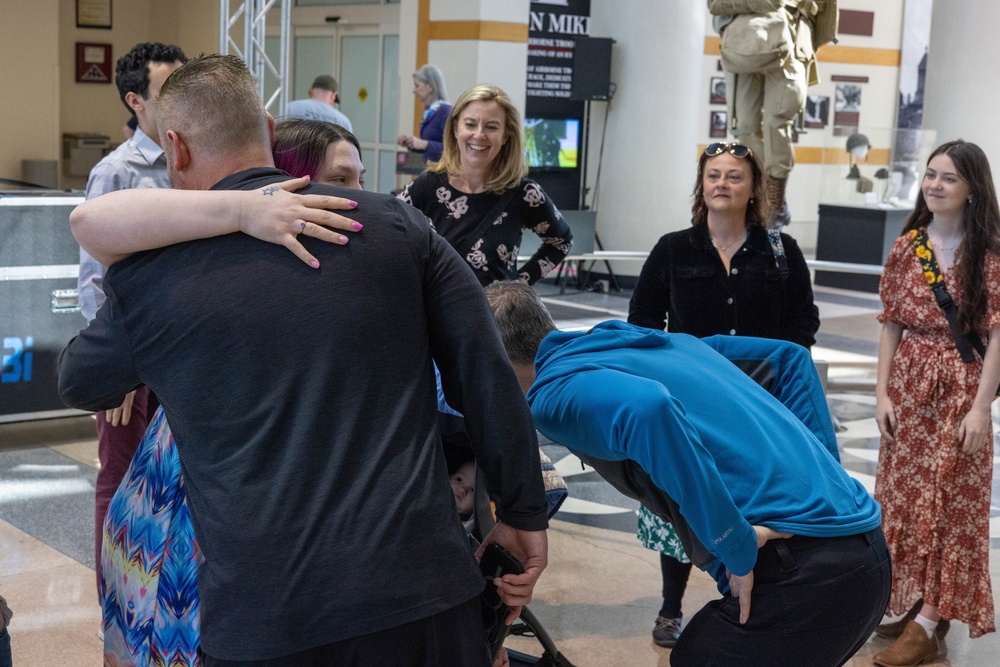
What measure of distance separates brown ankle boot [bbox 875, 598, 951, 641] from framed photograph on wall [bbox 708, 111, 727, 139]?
10287 millimetres

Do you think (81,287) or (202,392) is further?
(81,287)

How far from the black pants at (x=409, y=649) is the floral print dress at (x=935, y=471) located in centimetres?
244

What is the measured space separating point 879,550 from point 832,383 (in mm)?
5094

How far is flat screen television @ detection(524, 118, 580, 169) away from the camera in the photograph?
1241cm

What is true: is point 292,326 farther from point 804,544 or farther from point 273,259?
point 804,544

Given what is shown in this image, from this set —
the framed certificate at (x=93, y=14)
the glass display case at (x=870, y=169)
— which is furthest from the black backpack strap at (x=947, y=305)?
the framed certificate at (x=93, y=14)

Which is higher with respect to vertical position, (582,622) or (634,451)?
(634,451)

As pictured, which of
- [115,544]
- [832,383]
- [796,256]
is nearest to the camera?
[115,544]

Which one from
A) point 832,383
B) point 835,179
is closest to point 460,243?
point 832,383

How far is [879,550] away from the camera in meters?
2.22

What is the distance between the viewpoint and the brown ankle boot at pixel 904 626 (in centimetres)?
381

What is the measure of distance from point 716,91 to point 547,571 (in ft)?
33.4

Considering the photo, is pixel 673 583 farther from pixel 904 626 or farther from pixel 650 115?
pixel 650 115

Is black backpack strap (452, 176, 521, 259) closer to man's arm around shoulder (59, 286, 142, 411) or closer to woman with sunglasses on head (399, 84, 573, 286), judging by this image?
woman with sunglasses on head (399, 84, 573, 286)
